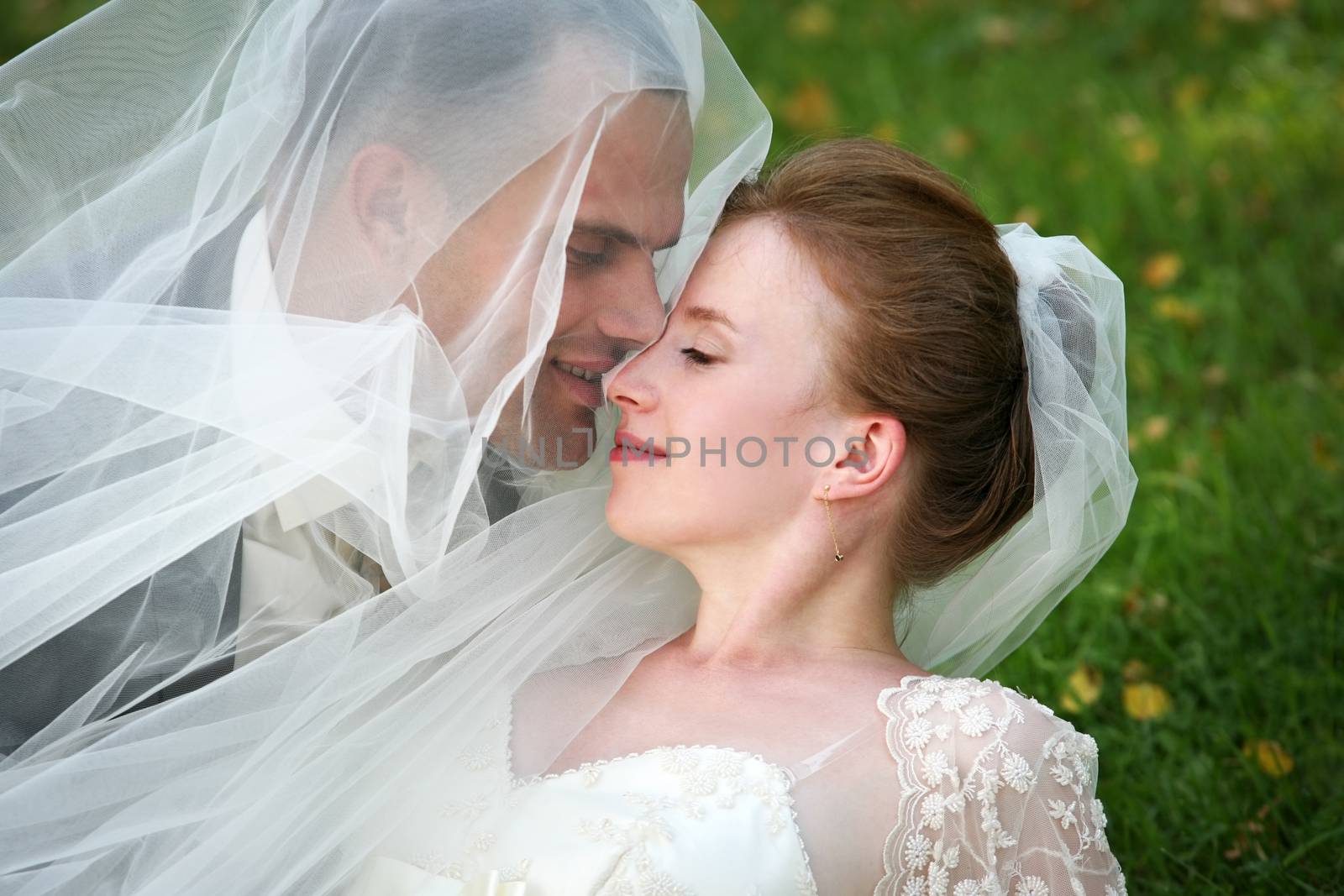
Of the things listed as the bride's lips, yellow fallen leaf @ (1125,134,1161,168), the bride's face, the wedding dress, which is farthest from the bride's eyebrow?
yellow fallen leaf @ (1125,134,1161,168)

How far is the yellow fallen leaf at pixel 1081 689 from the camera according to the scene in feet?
11.8

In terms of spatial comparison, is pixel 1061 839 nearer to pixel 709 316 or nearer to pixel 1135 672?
pixel 709 316

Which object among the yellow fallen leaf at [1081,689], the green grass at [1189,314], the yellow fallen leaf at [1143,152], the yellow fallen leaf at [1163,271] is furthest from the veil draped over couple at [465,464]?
the yellow fallen leaf at [1143,152]

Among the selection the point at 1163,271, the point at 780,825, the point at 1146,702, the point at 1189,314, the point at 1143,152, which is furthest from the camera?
the point at 1143,152

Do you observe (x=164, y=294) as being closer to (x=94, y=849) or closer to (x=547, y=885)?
(x=94, y=849)

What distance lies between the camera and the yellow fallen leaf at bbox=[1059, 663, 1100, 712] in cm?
359

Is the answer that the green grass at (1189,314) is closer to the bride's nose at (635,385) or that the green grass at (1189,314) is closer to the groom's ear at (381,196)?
the bride's nose at (635,385)

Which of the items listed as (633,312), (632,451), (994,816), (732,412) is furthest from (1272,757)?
(633,312)

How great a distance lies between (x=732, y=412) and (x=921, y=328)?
407 millimetres

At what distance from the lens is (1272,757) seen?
3262 millimetres

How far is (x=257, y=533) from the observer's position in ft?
8.23

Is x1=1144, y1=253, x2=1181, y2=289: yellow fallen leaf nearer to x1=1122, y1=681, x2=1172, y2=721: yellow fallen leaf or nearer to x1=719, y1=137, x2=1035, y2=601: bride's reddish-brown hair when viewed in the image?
x1=1122, y1=681, x2=1172, y2=721: yellow fallen leaf

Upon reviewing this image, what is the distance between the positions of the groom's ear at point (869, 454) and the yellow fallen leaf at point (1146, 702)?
1.27 m

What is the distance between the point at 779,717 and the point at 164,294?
1.33 m
